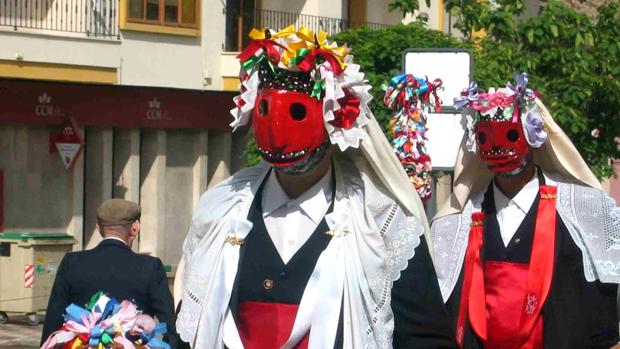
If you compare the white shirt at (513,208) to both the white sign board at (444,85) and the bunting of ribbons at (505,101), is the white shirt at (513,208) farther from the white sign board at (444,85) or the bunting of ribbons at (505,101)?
the white sign board at (444,85)

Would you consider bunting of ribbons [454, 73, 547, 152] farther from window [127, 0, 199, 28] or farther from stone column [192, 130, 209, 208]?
stone column [192, 130, 209, 208]

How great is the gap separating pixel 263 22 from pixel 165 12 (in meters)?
3.01

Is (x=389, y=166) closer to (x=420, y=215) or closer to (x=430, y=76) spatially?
(x=420, y=215)

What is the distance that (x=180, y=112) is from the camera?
25.3m

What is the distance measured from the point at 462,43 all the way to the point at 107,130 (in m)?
9.78

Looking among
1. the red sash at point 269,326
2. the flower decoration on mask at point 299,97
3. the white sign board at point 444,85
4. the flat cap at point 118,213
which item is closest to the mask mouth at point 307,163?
the flower decoration on mask at point 299,97

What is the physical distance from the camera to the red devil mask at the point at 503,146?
630 centimetres

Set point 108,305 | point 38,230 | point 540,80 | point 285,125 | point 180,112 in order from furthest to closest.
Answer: point 180,112 → point 38,230 → point 540,80 → point 108,305 → point 285,125

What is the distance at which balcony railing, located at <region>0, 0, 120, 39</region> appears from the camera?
2222 cm

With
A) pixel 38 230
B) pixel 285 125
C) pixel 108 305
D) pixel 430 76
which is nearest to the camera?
pixel 285 125

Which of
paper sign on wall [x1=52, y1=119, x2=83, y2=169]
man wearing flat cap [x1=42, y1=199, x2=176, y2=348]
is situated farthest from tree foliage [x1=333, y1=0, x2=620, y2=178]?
paper sign on wall [x1=52, y1=119, x2=83, y2=169]

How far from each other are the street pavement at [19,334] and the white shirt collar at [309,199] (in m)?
11.3

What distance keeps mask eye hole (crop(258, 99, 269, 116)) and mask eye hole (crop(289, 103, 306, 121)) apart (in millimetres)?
77

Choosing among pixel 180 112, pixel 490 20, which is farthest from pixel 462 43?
pixel 180 112
